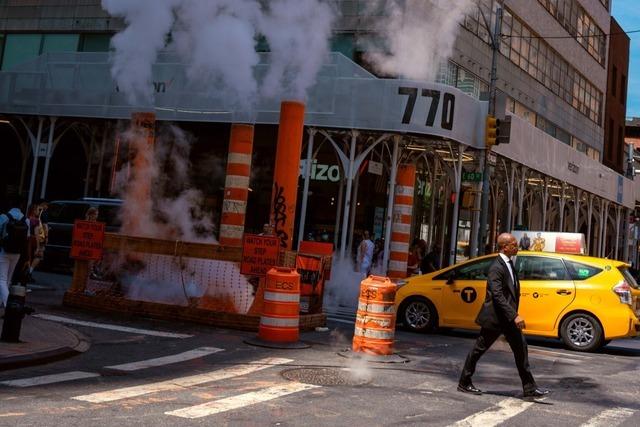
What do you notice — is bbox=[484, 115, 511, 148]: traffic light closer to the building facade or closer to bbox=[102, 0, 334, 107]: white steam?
the building facade

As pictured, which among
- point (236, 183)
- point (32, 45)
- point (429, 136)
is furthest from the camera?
point (32, 45)

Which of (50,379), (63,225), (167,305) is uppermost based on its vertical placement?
(63,225)

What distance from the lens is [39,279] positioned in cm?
1573

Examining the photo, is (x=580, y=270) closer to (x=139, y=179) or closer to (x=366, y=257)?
(x=366, y=257)

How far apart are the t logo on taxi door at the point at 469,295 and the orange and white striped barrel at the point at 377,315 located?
3192mm

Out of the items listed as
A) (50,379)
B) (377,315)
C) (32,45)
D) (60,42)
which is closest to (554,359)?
(377,315)

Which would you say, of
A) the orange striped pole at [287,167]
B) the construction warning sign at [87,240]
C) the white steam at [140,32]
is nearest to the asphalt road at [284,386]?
the construction warning sign at [87,240]

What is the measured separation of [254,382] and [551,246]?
16.3 m

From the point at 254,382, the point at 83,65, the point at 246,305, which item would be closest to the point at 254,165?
the point at 83,65

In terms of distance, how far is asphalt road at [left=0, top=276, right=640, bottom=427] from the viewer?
18.5 ft

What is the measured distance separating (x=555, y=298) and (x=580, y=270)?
61 cm

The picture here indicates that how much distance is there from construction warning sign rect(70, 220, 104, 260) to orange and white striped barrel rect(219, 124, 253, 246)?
4140 millimetres

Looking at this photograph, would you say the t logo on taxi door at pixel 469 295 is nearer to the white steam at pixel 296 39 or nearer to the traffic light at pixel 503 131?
the white steam at pixel 296 39

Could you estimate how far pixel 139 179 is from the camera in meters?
15.0
